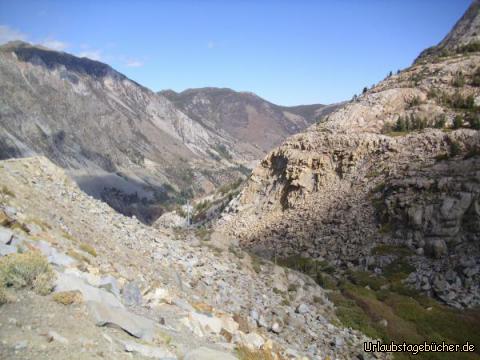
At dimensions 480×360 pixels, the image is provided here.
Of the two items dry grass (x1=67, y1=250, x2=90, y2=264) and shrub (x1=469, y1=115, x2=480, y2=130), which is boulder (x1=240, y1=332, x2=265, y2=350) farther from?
shrub (x1=469, y1=115, x2=480, y2=130)

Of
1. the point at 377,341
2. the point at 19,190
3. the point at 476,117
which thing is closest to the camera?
the point at 19,190

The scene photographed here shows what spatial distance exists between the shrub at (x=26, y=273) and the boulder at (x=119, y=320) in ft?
3.44

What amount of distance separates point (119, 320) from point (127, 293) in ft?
8.01

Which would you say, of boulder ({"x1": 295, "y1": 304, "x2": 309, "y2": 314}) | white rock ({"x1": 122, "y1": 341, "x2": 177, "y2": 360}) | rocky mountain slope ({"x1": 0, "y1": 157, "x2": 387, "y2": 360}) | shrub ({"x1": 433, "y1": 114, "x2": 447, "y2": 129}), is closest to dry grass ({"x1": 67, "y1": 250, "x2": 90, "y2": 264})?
rocky mountain slope ({"x1": 0, "y1": 157, "x2": 387, "y2": 360})

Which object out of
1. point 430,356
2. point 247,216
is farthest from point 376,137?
point 430,356

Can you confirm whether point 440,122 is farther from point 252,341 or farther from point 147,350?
point 147,350

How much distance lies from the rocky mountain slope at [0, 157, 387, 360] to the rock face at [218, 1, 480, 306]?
43.5 feet

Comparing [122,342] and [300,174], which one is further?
[300,174]

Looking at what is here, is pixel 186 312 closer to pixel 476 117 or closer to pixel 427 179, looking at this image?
pixel 427 179

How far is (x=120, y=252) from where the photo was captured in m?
16.9

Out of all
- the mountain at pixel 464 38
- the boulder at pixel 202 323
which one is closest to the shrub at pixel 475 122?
the mountain at pixel 464 38

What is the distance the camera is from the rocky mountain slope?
8320 millimetres

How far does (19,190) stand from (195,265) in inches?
329

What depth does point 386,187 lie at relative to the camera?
4022 centimetres
